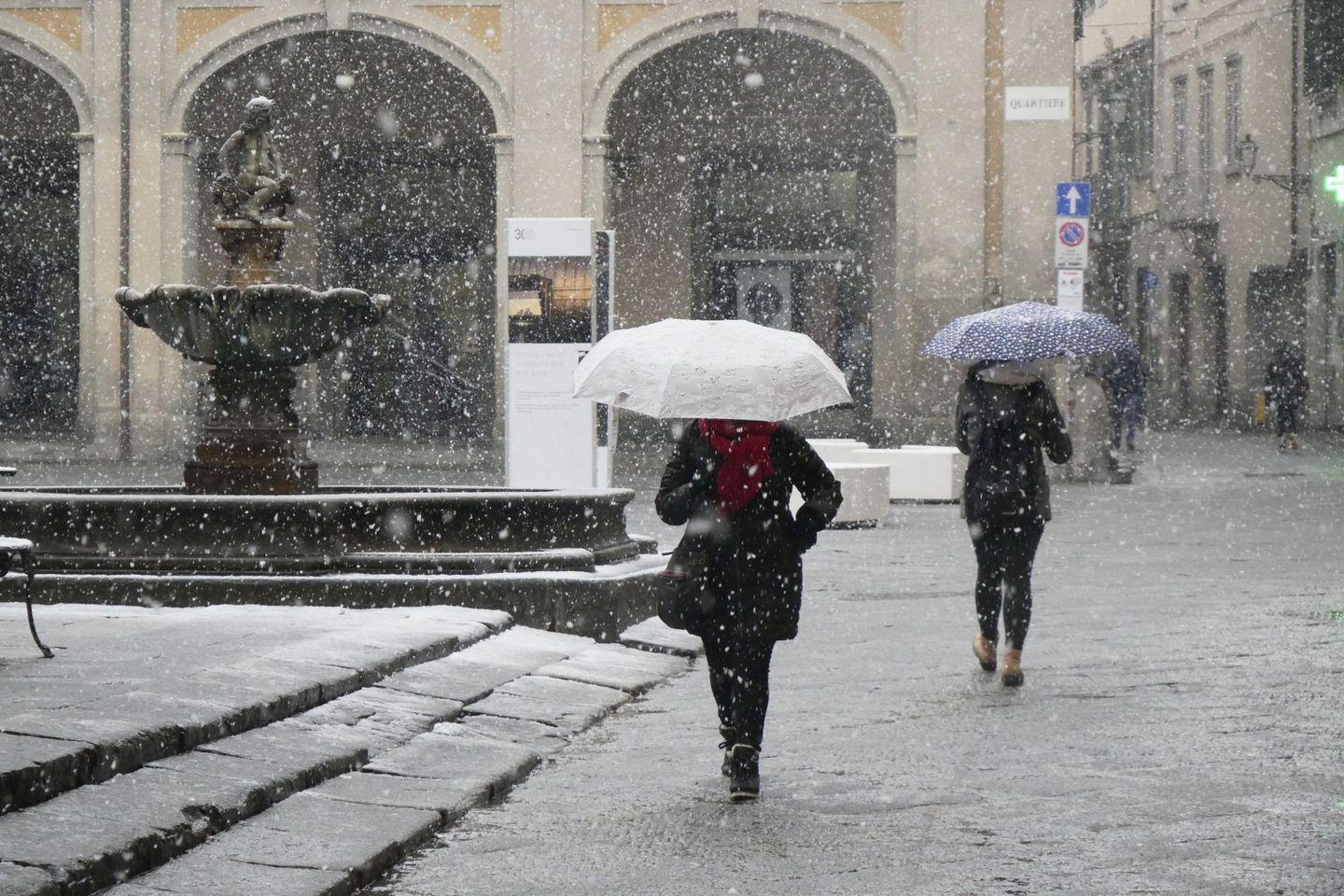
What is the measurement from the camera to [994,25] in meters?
23.8

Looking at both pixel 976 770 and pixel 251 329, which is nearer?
pixel 976 770

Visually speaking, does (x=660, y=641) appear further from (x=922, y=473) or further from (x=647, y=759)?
(x=922, y=473)

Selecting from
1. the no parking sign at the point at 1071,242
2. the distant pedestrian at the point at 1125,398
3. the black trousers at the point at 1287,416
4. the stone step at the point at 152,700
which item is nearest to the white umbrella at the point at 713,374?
the stone step at the point at 152,700

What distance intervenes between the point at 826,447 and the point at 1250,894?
14.6 metres

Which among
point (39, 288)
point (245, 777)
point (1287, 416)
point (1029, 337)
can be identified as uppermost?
point (39, 288)

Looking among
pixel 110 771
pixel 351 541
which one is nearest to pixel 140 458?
pixel 351 541

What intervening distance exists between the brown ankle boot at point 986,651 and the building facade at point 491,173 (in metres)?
15.4

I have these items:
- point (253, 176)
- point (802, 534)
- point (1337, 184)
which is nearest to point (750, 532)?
point (802, 534)

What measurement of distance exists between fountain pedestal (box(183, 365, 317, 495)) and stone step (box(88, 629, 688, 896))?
237cm

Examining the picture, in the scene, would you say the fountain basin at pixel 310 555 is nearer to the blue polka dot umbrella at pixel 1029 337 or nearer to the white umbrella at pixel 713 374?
the blue polka dot umbrella at pixel 1029 337

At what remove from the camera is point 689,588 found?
6367 mm

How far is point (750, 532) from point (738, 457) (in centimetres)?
23

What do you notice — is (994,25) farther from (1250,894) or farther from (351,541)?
(1250,894)

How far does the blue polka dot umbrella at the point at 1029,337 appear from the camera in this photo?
27.6 ft
